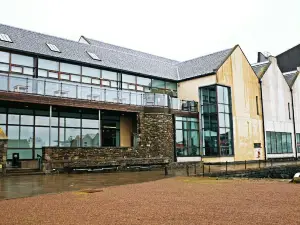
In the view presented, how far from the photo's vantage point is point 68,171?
18.5 meters

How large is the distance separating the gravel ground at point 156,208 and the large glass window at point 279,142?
23664mm

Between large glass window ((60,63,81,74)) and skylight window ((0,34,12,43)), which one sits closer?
skylight window ((0,34,12,43))

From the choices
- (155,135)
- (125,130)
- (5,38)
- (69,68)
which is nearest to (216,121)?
(155,135)

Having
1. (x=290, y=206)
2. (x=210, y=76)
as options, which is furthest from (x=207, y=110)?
(x=290, y=206)

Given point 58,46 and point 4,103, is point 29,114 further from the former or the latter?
point 58,46

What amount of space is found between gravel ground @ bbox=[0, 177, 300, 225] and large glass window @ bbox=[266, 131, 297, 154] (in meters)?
23.7

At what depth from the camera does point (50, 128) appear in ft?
63.9

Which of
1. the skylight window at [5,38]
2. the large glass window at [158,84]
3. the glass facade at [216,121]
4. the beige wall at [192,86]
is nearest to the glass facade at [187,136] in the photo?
the glass facade at [216,121]

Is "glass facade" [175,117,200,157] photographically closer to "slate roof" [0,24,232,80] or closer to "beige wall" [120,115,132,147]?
"beige wall" [120,115,132,147]

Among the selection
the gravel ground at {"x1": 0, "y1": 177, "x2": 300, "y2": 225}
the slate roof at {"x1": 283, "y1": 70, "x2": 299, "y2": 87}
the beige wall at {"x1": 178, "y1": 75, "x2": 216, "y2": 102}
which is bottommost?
the gravel ground at {"x1": 0, "y1": 177, "x2": 300, "y2": 225}

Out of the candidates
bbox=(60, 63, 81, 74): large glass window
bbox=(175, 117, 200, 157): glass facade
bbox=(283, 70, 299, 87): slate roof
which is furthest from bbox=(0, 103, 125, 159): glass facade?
bbox=(283, 70, 299, 87): slate roof

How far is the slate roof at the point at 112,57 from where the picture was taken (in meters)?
22.7

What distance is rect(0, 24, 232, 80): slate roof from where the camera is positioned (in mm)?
22688

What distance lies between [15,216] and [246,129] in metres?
26.1
